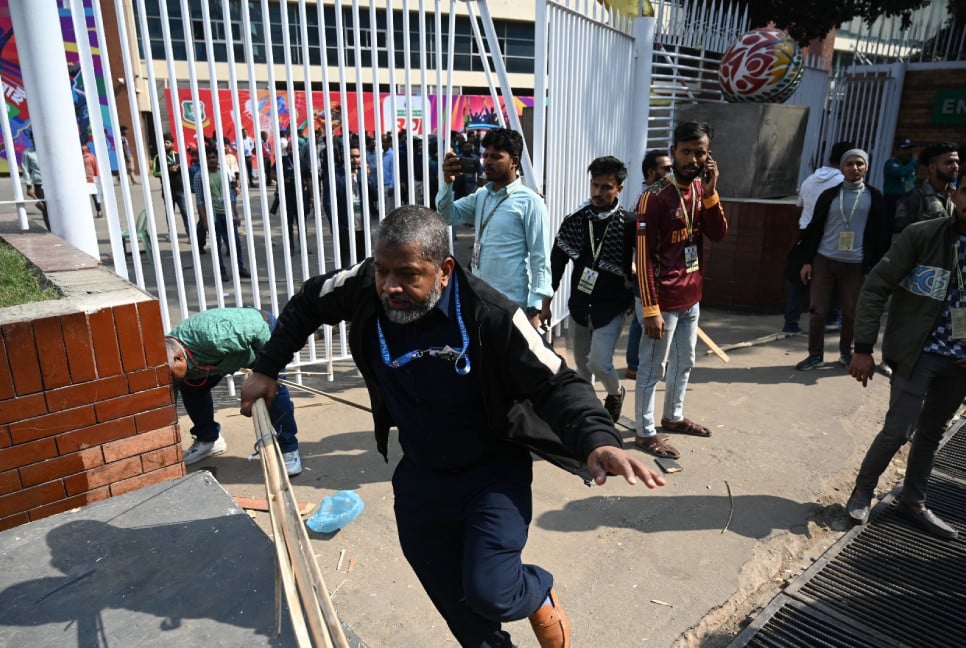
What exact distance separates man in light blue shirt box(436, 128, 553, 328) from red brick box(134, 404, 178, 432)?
2047 millimetres

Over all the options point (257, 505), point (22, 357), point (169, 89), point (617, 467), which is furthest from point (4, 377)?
point (169, 89)

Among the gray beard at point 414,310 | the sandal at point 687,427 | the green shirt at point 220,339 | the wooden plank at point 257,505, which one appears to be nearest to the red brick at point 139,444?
the green shirt at point 220,339

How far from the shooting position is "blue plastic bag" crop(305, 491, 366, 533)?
11.6 ft

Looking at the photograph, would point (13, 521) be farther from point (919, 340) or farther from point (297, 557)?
point (919, 340)

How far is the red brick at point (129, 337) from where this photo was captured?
2.84 m

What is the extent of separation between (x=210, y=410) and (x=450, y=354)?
2.59m

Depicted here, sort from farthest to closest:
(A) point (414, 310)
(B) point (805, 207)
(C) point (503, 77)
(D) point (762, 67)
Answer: (D) point (762, 67), (B) point (805, 207), (C) point (503, 77), (A) point (414, 310)

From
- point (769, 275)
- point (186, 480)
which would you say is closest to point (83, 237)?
point (186, 480)

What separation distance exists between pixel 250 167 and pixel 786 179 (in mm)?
14891

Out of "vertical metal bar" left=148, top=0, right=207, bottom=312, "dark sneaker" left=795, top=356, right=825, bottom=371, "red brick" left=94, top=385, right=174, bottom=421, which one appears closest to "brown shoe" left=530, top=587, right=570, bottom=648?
"red brick" left=94, top=385, right=174, bottom=421

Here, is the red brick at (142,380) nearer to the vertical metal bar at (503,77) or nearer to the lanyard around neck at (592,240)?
the lanyard around neck at (592,240)

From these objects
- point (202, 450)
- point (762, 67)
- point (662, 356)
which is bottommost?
point (202, 450)

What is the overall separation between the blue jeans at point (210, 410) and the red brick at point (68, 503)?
3.53 feet

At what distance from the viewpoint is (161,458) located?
310 cm
